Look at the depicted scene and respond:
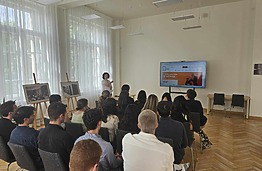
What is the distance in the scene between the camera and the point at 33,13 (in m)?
5.24

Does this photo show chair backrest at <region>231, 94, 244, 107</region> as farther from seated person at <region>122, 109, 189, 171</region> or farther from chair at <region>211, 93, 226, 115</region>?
seated person at <region>122, 109, 189, 171</region>

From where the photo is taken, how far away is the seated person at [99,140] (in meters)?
1.83

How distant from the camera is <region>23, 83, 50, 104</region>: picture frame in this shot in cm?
476

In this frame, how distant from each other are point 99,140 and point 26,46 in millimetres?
4406

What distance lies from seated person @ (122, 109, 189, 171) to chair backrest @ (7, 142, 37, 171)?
3.59ft

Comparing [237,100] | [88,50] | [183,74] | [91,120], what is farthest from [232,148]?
[88,50]

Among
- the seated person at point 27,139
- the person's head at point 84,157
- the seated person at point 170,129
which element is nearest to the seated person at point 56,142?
the seated person at point 27,139

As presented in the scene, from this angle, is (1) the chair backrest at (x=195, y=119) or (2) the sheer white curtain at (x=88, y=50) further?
(2) the sheer white curtain at (x=88, y=50)

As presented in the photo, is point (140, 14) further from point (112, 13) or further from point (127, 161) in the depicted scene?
point (127, 161)

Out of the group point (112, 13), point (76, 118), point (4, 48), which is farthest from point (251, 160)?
point (112, 13)

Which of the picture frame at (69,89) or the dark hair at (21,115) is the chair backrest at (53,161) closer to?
the dark hair at (21,115)

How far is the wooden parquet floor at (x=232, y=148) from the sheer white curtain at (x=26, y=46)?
2250 millimetres

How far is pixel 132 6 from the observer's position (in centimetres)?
679

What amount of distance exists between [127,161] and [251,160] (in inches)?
105
